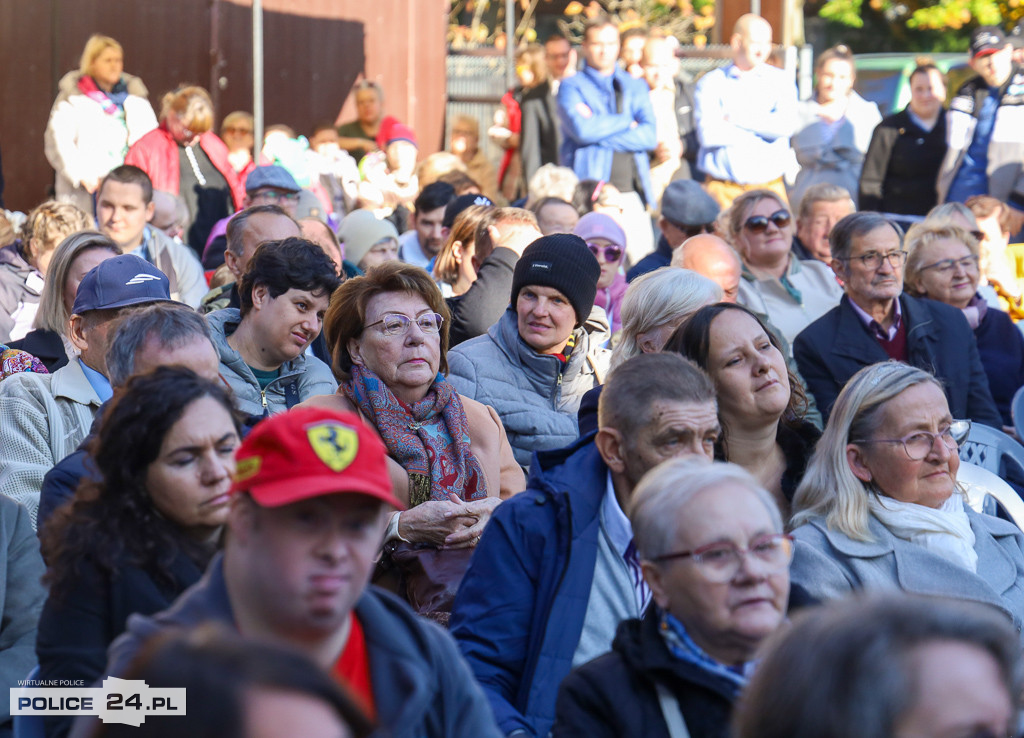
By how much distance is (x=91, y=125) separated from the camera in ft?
29.8

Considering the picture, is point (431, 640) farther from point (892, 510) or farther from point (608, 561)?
point (892, 510)

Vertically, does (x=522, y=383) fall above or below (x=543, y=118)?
below

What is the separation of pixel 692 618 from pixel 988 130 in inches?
326

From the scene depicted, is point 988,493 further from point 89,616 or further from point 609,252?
point 89,616

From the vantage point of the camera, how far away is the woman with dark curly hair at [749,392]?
386 cm

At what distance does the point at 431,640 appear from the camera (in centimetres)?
220

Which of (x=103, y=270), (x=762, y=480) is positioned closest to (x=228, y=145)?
(x=103, y=270)

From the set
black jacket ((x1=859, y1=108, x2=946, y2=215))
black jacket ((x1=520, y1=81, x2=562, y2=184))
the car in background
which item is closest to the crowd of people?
black jacket ((x1=859, y1=108, x2=946, y2=215))

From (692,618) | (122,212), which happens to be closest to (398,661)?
(692,618)

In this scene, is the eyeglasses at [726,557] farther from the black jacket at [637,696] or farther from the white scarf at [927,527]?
the white scarf at [927,527]

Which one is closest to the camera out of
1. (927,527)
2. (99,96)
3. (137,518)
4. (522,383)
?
(137,518)

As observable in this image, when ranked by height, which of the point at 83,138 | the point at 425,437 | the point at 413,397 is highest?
the point at 83,138

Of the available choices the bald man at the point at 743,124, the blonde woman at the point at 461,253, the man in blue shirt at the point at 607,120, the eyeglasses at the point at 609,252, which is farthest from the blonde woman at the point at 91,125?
the bald man at the point at 743,124

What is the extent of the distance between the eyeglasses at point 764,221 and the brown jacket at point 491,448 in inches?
113
